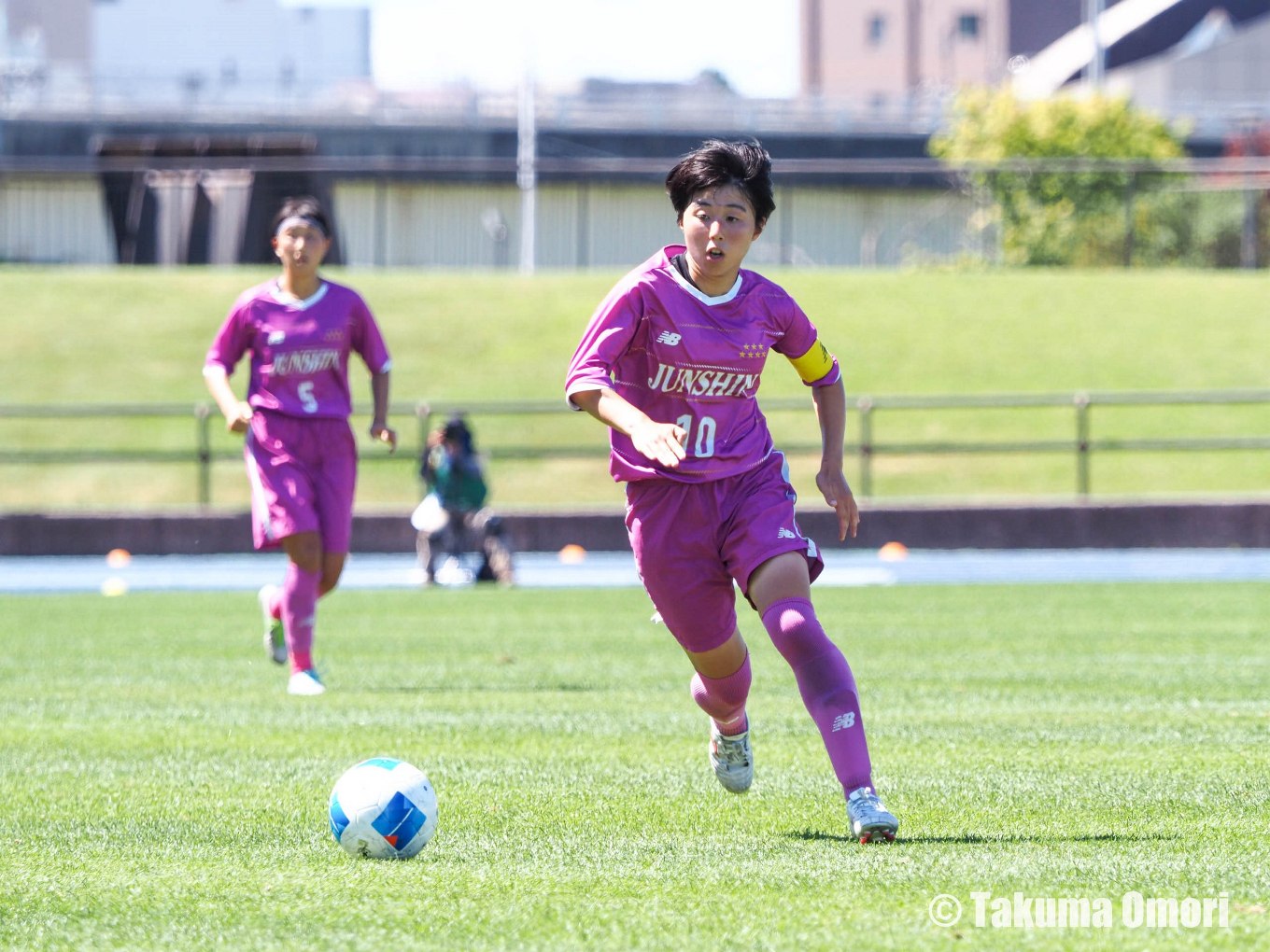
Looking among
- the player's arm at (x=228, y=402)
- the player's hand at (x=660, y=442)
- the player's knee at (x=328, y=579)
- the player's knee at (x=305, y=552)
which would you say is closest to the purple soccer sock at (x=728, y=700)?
the player's hand at (x=660, y=442)

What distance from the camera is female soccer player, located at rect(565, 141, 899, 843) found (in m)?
5.15

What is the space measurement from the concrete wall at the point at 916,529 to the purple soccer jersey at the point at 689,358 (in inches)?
585

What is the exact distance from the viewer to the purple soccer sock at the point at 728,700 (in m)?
5.56

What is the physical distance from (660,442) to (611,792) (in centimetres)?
153

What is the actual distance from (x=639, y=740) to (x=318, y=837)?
2.24m

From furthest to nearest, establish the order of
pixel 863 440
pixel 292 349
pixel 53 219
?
1. pixel 53 219
2. pixel 863 440
3. pixel 292 349

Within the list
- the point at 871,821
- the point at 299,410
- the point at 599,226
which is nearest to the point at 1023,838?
the point at 871,821

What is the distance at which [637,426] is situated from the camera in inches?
186

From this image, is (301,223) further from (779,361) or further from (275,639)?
(779,361)

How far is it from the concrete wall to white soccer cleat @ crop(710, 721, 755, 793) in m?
14.7

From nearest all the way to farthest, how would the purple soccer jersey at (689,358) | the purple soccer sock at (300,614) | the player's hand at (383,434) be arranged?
the purple soccer jersey at (689,358) → the player's hand at (383,434) → the purple soccer sock at (300,614)

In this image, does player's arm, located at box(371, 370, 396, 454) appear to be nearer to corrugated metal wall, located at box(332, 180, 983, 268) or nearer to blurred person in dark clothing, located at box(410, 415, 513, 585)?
blurred person in dark clothing, located at box(410, 415, 513, 585)

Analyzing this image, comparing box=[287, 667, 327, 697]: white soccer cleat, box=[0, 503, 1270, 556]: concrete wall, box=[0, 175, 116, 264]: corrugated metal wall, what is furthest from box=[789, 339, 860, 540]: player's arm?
box=[0, 175, 116, 264]: corrugated metal wall

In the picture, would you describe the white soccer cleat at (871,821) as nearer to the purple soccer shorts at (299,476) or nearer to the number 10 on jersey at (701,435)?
the number 10 on jersey at (701,435)
